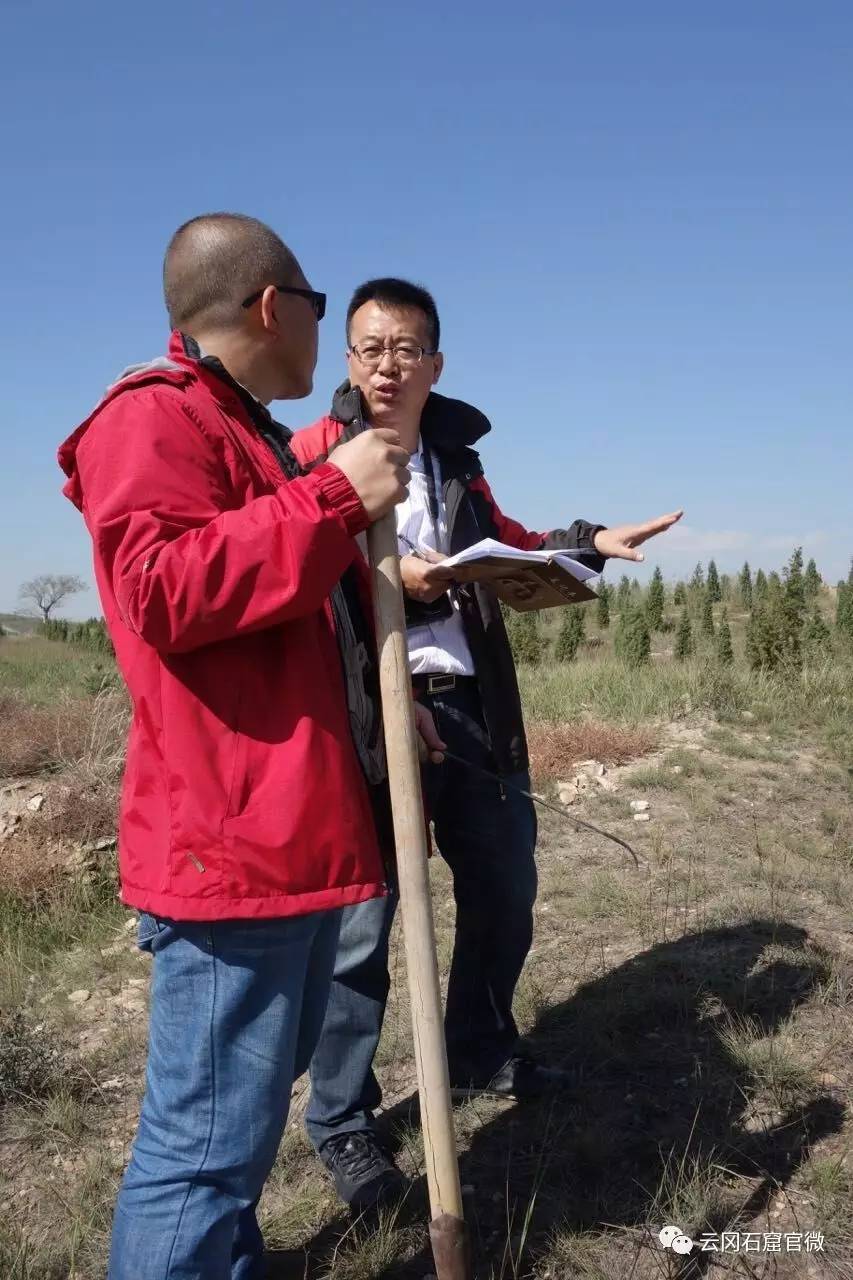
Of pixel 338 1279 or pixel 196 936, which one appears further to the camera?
pixel 338 1279

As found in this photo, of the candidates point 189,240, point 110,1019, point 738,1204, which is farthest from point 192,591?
point 110,1019

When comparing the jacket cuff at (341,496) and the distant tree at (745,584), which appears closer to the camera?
the jacket cuff at (341,496)

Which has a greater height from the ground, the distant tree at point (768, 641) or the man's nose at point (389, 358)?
the man's nose at point (389, 358)

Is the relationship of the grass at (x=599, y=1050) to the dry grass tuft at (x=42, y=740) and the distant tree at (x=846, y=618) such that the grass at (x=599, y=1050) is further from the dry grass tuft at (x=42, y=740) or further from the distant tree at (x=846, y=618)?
the distant tree at (x=846, y=618)

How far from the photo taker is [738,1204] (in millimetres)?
2605

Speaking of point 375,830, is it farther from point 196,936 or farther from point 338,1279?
point 338,1279

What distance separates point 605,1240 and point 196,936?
1.54 m

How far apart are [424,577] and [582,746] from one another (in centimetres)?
516

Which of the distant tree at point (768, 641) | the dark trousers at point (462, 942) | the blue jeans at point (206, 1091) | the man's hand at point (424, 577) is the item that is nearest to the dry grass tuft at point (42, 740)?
the dark trousers at point (462, 942)

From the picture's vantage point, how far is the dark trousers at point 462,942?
9.23 ft

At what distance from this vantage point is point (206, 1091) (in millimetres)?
1715

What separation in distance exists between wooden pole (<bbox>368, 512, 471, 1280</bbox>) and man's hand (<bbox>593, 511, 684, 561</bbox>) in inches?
45.2

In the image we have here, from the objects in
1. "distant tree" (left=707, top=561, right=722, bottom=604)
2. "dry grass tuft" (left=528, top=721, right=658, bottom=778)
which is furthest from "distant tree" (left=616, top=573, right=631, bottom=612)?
"dry grass tuft" (left=528, top=721, right=658, bottom=778)

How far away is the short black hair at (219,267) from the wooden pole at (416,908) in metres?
0.50
